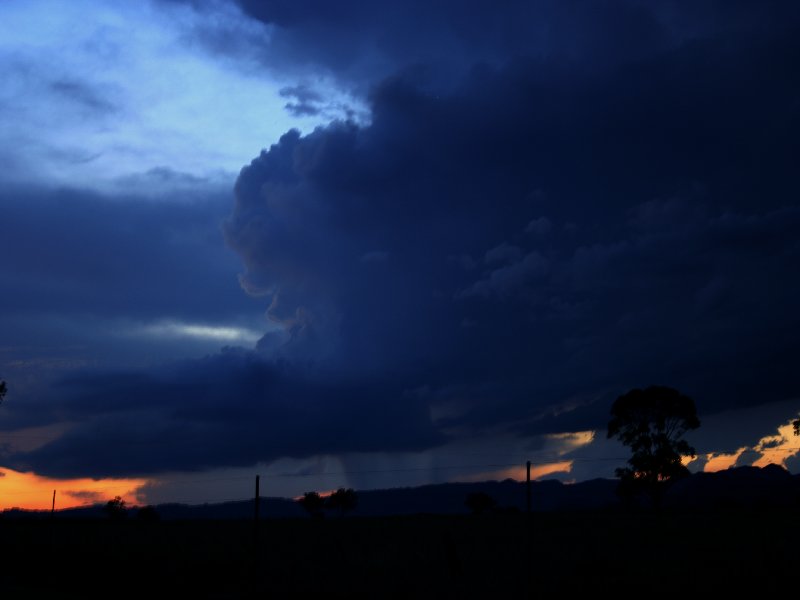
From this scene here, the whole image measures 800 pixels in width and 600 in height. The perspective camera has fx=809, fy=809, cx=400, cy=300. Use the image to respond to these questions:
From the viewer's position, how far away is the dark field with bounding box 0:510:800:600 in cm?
2394

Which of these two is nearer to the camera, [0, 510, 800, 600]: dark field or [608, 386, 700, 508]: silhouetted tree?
[0, 510, 800, 600]: dark field

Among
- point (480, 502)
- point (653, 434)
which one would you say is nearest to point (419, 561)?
point (653, 434)

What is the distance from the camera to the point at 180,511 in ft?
588

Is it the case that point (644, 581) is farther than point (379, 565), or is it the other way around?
point (379, 565)

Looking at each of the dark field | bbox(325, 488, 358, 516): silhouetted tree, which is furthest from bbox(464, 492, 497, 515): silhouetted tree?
the dark field

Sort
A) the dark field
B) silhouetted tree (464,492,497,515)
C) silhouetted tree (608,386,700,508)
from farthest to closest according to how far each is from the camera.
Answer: silhouetted tree (464,492,497,515), silhouetted tree (608,386,700,508), the dark field

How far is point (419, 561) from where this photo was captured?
97.7 ft

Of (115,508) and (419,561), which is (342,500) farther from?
(419,561)

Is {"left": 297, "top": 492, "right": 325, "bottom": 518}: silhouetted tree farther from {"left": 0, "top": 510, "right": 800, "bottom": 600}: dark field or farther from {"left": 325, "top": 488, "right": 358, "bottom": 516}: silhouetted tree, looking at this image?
{"left": 0, "top": 510, "right": 800, "bottom": 600}: dark field

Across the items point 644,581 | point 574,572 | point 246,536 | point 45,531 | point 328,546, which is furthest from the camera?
point 45,531

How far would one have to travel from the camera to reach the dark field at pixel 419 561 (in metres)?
23.9

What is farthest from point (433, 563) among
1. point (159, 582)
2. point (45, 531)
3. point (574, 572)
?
point (45, 531)

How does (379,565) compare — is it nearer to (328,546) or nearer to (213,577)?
(213,577)

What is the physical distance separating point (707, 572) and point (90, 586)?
73.6 ft
